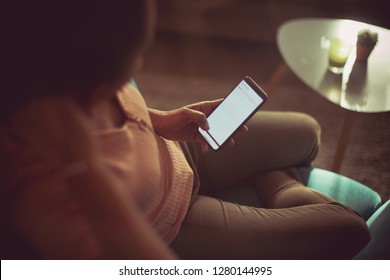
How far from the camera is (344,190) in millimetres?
976

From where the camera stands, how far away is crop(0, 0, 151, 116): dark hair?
45 cm

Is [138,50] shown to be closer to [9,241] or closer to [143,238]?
[143,238]

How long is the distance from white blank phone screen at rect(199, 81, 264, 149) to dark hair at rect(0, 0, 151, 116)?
17.1 inches

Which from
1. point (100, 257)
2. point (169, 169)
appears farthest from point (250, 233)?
point (100, 257)

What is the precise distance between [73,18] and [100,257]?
33 centimetres

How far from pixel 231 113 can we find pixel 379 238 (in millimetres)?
418

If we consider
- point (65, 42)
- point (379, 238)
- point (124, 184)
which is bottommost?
point (379, 238)

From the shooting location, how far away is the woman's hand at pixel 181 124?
2.77 feet

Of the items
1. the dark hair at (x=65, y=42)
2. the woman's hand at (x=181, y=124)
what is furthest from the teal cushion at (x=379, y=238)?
the dark hair at (x=65, y=42)

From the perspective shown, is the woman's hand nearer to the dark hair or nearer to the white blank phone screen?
the white blank phone screen

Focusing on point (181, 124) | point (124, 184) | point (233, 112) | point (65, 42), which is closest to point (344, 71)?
point (233, 112)

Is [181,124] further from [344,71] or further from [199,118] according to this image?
[344,71]

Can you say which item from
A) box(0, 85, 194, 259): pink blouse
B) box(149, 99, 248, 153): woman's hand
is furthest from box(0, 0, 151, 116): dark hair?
box(149, 99, 248, 153): woman's hand

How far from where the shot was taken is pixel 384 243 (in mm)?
788
